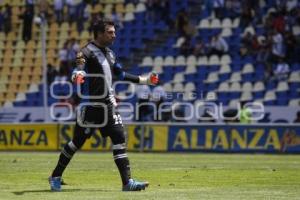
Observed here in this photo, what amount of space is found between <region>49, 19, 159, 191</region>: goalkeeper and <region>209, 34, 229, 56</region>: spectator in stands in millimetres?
21813

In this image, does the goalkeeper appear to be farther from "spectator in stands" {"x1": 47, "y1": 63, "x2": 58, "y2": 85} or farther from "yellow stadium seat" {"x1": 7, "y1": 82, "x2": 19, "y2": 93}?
"yellow stadium seat" {"x1": 7, "y1": 82, "x2": 19, "y2": 93}

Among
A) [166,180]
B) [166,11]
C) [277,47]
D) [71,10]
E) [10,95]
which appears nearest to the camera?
[166,180]

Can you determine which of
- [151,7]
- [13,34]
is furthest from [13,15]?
[151,7]

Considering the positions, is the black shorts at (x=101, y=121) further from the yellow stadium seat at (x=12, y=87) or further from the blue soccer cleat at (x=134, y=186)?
the yellow stadium seat at (x=12, y=87)

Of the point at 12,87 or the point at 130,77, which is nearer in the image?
the point at 130,77

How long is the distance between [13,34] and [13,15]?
1087 millimetres

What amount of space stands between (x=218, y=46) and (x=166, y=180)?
2003 centimetres

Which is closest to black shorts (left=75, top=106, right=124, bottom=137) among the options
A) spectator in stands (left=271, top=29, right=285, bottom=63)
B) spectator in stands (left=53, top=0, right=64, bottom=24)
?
spectator in stands (left=271, top=29, right=285, bottom=63)

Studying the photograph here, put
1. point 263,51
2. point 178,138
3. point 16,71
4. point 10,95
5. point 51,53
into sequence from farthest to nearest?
point 16,71 → point 51,53 → point 10,95 → point 263,51 → point 178,138

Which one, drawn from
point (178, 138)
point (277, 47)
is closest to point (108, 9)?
point (277, 47)

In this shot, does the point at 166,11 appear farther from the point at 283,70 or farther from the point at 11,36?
the point at 11,36

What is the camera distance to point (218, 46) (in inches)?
1384

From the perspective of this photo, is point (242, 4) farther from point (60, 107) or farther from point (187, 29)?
point (60, 107)

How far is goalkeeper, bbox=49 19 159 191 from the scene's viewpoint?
1328cm
